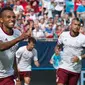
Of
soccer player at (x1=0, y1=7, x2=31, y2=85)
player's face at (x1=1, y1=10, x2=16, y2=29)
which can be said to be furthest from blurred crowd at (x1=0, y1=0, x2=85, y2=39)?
player's face at (x1=1, y1=10, x2=16, y2=29)

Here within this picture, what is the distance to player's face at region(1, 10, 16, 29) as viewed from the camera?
6.35 meters

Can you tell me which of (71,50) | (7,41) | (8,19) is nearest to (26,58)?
(71,50)

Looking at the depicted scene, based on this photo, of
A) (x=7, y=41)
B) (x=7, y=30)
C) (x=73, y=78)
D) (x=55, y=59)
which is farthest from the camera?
(x=55, y=59)

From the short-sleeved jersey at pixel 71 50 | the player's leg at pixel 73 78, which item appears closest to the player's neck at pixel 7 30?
the short-sleeved jersey at pixel 71 50

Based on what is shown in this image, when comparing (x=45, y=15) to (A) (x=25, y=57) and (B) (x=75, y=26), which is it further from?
(B) (x=75, y=26)

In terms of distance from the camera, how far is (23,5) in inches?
733

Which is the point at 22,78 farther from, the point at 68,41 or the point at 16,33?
the point at 16,33

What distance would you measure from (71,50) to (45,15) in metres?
8.44

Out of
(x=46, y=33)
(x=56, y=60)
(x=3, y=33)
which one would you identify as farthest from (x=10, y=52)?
(x=46, y=33)

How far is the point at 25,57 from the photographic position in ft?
36.2

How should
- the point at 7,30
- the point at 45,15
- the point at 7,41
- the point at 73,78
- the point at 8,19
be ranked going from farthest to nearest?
the point at 45,15 < the point at 73,78 < the point at 7,30 < the point at 7,41 < the point at 8,19

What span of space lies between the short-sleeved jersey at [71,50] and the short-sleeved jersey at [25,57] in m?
1.75

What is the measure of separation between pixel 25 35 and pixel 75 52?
12.1ft

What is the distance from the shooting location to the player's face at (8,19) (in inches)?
250
